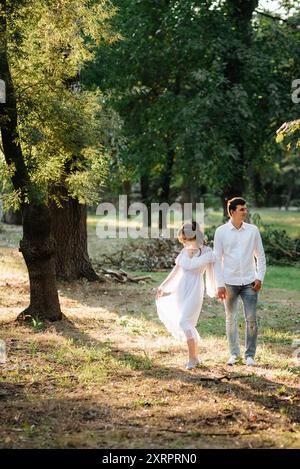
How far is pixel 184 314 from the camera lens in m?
8.34

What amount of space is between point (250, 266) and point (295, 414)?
7.06 ft

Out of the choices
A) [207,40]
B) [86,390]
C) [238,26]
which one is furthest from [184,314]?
[238,26]

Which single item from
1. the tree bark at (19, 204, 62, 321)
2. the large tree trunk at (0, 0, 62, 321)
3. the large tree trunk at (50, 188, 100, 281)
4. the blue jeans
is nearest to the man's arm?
the blue jeans

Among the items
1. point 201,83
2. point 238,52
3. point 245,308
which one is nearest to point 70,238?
point 245,308

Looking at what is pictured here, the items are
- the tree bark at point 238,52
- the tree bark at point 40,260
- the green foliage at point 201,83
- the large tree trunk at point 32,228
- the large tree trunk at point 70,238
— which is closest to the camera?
the large tree trunk at point 32,228

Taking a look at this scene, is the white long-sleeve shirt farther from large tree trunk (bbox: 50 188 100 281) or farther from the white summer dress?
large tree trunk (bbox: 50 188 100 281)

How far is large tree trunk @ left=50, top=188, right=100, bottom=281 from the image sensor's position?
14.9 meters

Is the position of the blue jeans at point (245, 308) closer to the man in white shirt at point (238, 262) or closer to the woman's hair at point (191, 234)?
the man in white shirt at point (238, 262)

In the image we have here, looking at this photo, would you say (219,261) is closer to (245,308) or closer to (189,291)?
(189,291)

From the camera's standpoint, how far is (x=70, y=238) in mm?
15031

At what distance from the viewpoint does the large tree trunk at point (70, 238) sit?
588 inches

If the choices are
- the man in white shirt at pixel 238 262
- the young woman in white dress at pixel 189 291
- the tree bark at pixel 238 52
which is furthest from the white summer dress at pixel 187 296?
the tree bark at pixel 238 52

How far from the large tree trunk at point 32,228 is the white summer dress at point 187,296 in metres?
2.65

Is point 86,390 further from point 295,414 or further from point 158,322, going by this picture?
point 158,322
